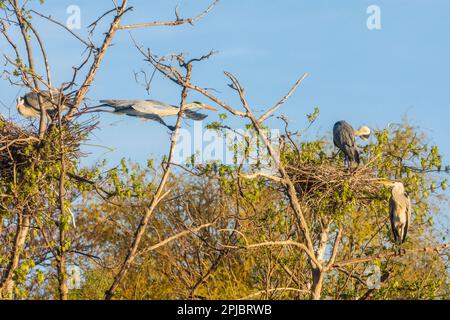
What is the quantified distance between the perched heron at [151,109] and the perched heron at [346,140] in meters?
3.92

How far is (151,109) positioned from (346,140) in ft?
16.9

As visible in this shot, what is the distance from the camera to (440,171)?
15.6 m

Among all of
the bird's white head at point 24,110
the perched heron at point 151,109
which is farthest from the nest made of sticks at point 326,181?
the bird's white head at point 24,110

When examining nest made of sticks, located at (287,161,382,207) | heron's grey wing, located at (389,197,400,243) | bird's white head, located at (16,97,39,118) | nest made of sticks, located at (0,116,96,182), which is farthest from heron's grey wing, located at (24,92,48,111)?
heron's grey wing, located at (389,197,400,243)

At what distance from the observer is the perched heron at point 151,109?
1291 cm

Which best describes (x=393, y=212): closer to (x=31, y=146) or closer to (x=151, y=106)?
(x=151, y=106)

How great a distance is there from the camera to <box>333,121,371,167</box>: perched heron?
16.8m

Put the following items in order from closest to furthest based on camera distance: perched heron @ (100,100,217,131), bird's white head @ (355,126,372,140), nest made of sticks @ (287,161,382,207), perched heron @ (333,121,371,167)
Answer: perched heron @ (100,100,217,131) → nest made of sticks @ (287,161,382,207) → perched heron @ (333,121,371,167) → bird's white head @ (355,126,372,140)

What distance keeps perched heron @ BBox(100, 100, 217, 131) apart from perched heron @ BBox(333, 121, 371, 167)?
3.92m

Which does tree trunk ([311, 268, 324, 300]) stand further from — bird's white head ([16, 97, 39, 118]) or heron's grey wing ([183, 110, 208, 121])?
bird's white head ([16, 97, 39, 118])

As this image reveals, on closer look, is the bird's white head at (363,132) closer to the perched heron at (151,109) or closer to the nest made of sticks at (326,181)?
the nest made of sticks at (326,181)

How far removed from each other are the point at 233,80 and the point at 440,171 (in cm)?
533

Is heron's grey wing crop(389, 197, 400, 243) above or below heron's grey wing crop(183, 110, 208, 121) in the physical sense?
below
